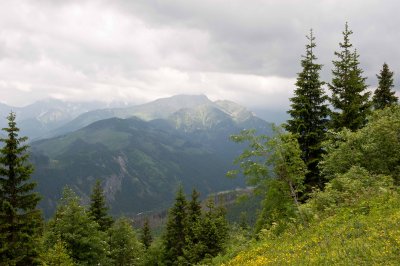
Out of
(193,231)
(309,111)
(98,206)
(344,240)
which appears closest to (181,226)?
(193,231)

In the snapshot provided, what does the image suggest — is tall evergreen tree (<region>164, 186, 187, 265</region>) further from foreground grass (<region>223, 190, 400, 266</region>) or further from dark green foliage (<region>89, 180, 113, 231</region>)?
foreground grass (<region>223, 190, 400, 266</region>)

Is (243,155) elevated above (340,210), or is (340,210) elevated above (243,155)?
(243,155)

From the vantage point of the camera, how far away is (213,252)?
4228 centimetres

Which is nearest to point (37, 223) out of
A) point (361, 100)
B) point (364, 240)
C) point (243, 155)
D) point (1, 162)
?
point (1, 162)

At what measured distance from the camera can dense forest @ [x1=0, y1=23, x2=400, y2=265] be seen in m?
14.3

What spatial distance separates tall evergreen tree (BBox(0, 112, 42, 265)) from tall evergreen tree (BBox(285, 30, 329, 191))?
74.3ft

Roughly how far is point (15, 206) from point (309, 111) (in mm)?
26152

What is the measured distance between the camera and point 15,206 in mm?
28266

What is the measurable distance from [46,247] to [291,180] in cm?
2444

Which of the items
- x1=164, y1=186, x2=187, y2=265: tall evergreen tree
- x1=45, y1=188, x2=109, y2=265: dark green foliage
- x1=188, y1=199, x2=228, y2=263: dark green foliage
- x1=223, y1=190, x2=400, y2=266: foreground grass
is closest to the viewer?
x1=223, y1=190, x2=400, y2=266: foreground grass

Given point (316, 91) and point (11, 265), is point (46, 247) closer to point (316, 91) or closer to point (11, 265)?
point (11, 265)

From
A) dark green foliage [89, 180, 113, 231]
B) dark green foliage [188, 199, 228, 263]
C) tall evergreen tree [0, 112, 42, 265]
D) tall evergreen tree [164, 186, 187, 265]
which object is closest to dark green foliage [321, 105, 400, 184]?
dark green foliage [188, 199, 228, 263]

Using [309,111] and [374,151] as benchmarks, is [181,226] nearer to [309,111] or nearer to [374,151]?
[309,111]

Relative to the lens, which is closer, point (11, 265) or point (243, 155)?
point (243, 155)
